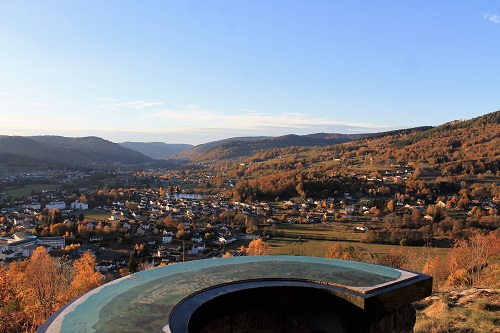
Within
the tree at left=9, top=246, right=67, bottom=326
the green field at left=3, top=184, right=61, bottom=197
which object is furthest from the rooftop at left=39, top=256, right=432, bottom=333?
the green field at left=3, top=184, right=61, bottom=197

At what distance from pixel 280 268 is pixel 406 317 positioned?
8.07 ft

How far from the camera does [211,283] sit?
264 inches

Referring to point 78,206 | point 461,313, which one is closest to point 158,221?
point 78,206

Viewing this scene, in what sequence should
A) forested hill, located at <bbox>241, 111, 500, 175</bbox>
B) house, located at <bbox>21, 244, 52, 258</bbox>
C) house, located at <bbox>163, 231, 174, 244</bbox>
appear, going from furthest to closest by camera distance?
forested hill, located at <bbox>241, 111, 500, 175</bbox>, house, located at <bbox>163, 231, 174, 244</bbox>, house, located at <bbox>21, 244, 52, 258</bbox>

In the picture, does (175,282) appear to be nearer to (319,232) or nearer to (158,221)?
(319,232)

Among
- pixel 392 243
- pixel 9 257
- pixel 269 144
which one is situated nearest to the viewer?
pixel 9 257

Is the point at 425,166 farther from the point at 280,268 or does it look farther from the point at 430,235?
the point at 280,268

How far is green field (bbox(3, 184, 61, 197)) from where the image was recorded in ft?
251

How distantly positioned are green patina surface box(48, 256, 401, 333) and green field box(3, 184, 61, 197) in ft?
264

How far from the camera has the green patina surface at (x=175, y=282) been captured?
5.07 metres

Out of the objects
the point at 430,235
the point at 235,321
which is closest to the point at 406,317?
the point at 235,321

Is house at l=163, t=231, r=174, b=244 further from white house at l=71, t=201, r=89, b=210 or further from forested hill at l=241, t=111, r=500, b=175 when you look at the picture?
forested hill at l=241, t=111, r=500, b=175

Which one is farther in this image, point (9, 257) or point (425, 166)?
point (425, 166)

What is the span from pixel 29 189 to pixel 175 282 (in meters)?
88.4
